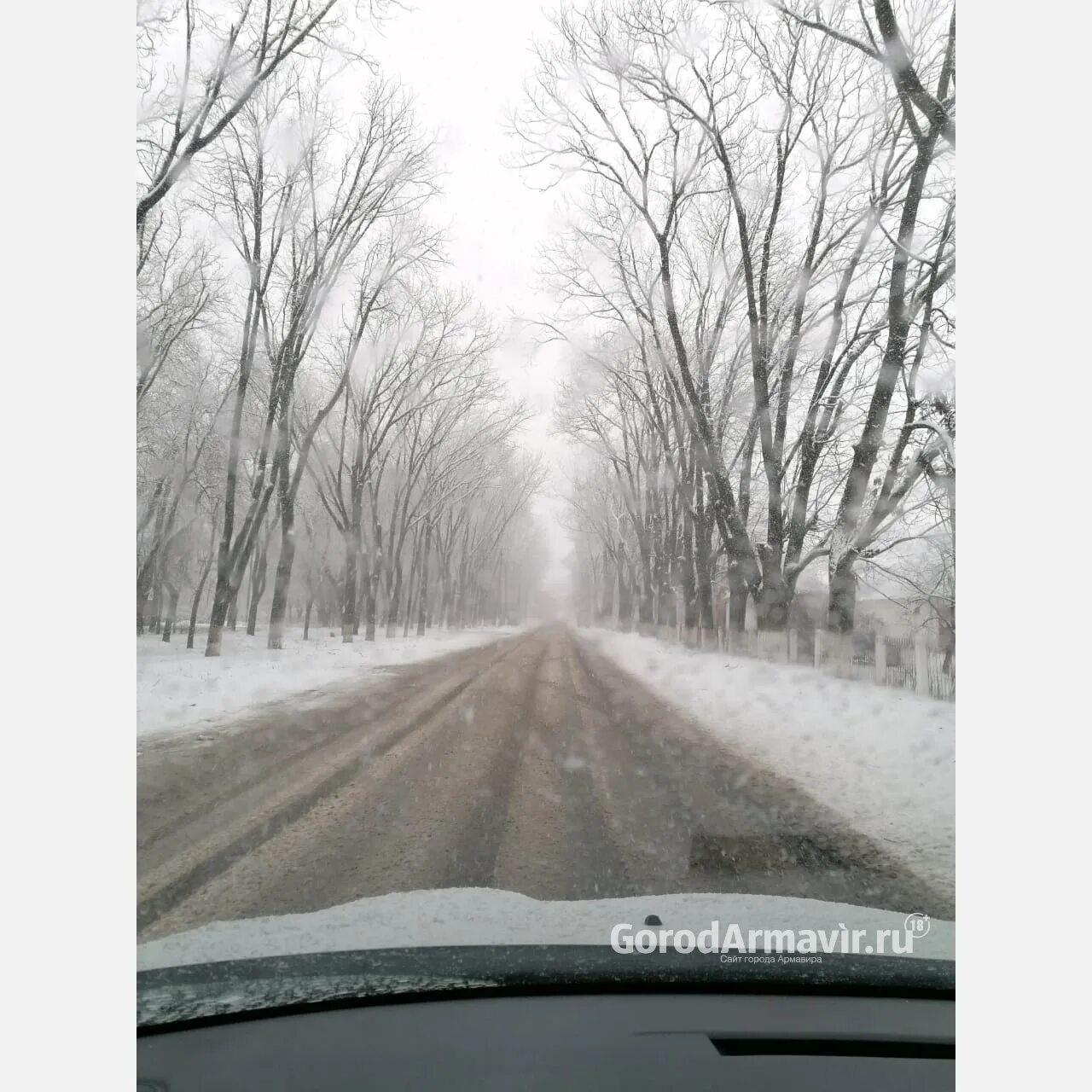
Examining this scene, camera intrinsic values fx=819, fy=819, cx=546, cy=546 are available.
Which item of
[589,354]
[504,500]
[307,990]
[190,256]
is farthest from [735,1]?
[307,990]

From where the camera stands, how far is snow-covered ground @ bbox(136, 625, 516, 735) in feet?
14.4

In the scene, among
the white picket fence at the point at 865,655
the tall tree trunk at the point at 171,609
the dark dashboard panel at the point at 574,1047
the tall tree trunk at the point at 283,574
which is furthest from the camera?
the tall tree trunk at the point at 283,574

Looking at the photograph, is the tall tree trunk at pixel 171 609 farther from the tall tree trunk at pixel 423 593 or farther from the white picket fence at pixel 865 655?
the tall tree trunk at pixel 423 593

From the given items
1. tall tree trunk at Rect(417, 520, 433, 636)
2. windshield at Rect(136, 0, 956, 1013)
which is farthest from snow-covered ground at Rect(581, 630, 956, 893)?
tall tree trunk at Rect(417, 520, 433, 636)

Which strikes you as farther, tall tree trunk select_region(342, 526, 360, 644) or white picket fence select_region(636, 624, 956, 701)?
tall tree trunk select_region(342, 526, 360, 644)

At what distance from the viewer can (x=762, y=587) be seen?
24.9 feet

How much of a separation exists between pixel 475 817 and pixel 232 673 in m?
2.96

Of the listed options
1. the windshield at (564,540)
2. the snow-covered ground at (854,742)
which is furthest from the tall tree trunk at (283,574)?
the snow-covered ground at (854,742)

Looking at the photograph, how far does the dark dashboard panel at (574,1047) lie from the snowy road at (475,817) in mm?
781

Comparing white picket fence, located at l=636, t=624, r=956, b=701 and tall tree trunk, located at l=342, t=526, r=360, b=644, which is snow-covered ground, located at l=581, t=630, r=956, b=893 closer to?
white picket fence, located at l=636, t=624, r=956, b=701

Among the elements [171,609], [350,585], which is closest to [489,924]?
[171,609]

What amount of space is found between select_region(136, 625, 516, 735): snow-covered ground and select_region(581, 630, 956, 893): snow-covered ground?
12.6 ft

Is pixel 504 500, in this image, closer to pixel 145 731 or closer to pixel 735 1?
pixel 735 1

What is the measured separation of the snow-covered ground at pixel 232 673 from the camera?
440cm
